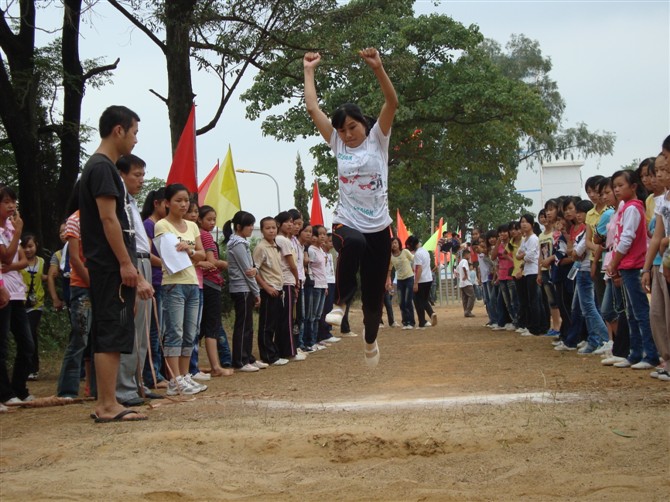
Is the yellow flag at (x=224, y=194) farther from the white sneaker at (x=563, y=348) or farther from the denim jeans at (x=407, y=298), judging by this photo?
the white sneaker at (x=563, y=348)

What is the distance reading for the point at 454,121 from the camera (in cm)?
3019

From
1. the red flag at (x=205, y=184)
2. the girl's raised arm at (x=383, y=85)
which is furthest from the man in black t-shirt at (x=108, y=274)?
the red flag at (x=205, y=184)

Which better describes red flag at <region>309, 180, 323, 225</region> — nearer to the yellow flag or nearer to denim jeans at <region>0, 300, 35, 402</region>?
the yellow flag

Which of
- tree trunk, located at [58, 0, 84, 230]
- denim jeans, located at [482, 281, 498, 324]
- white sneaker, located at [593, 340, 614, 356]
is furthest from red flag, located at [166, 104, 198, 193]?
denim jeans, located at [482, 281, 498, 324]

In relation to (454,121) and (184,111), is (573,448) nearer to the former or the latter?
(184,111)

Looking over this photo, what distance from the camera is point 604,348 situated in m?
10.7

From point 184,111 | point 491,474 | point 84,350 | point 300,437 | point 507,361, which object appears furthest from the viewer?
point 184,111

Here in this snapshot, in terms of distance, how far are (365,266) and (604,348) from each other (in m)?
5.20

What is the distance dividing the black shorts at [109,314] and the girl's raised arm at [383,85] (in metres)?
2.31

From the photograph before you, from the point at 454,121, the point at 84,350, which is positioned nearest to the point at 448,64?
the point at 454,121

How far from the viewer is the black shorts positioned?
647 centimetres

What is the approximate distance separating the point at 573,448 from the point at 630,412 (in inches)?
41.4

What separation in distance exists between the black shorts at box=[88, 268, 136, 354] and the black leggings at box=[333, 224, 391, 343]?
5.29 feet

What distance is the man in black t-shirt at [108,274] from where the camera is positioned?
6.41 m
